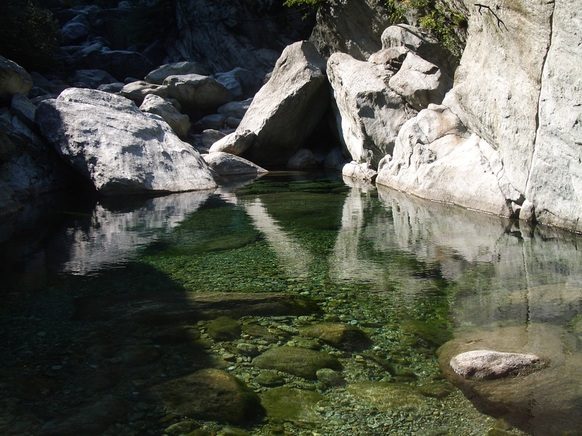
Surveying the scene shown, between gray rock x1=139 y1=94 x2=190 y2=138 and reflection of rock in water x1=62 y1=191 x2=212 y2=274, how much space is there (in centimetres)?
788

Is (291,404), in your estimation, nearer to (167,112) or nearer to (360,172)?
(360,172)

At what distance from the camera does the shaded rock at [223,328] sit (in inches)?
231

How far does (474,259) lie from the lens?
28.5 ft

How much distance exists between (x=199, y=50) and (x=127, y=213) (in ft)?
82.3

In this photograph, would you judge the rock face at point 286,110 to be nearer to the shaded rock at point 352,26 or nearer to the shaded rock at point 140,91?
the shaded rock at point 352,26

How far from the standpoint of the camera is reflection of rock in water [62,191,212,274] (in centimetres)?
930

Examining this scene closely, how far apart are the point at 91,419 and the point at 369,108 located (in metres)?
14.4

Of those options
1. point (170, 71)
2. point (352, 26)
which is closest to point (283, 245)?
point (352, 26)

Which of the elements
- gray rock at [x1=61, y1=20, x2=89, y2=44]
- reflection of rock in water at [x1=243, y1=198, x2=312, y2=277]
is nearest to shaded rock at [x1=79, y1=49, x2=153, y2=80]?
gray rock at [x1=61, y1=20, x2=89, y2=44]

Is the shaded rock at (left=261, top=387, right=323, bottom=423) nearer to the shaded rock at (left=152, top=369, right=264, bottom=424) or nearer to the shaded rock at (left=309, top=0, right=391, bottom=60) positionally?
the shaded rock at (left=152, top=369, right=264, bottom=424)

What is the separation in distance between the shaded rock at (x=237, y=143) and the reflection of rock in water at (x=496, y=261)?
9.93 m

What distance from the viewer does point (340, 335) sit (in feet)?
19.1

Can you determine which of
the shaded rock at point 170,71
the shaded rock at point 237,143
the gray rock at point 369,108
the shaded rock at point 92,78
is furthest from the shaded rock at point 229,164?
the shaded rock at point 92,78

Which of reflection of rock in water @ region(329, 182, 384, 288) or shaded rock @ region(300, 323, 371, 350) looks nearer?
shaded rock @ region(300, 323, 371, 350)
